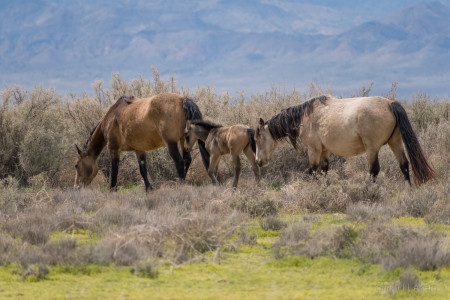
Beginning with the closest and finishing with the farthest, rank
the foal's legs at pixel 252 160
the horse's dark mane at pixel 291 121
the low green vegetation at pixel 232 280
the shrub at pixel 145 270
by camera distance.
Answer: the low green vegetation at pixel 232 280
the shrub at pixel 145 270
the horse's dark mane at pixel 291 121
the foal's legs at pixel 252 160

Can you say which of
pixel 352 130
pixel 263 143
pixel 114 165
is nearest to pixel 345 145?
pixel 352 130

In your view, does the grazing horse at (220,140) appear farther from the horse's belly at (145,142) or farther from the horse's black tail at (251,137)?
the horse's belly at (145,142)

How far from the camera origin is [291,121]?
41.3 feet

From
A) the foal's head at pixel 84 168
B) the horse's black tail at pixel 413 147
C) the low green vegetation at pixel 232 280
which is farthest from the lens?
the foal's head at pixel 84 168

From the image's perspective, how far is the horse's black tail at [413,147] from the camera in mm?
11141

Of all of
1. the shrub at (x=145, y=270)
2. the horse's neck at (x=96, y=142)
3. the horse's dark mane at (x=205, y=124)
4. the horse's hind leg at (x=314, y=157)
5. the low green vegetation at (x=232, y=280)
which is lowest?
the low green vegetation at (x=232, y=280)

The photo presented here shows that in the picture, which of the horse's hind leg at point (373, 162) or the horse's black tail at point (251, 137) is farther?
the horse's black tail at point (251, 137)

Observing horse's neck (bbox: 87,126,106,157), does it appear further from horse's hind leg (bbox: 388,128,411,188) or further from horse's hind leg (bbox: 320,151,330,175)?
horse's hind leg (bbox: 388,128,411,188)

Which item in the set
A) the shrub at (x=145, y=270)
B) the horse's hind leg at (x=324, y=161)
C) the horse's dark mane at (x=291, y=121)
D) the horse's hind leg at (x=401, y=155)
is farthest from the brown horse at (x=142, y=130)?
the shrub at (x=145, y=270)

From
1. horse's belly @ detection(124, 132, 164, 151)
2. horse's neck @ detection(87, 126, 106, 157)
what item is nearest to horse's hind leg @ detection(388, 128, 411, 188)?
horse's belly @ detection(124, 132, 164, 151)

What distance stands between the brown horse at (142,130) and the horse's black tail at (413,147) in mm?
3575

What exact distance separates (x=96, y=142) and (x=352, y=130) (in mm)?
5227

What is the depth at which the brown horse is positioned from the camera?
41.4 ft

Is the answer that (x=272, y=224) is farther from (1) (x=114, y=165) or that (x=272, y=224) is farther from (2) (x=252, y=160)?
(1) (x=114, y=165)
